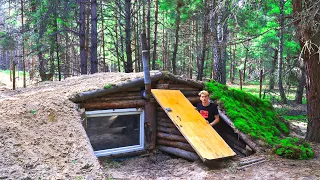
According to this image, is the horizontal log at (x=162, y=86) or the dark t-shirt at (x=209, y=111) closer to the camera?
the dark t-shirt at (x=209, y=111)

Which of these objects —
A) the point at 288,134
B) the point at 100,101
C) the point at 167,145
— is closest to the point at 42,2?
the point at 100,101

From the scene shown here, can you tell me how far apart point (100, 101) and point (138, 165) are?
1.82m

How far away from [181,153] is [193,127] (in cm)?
89

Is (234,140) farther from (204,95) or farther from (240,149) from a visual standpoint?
(204,95)

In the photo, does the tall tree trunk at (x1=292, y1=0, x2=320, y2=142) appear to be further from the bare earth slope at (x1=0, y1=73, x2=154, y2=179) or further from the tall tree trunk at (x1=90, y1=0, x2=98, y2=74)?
the tall tree trunk at (x1=90, y1=0, x2=98, y2=74)

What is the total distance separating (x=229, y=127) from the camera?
7.77 meters

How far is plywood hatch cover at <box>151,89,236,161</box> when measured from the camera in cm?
558

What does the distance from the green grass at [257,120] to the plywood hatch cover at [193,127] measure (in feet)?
3.76

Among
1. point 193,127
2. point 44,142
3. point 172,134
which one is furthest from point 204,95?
point 44,142

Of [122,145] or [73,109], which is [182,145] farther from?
[73,109]

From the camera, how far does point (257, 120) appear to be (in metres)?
7.93

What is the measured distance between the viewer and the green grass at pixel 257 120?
621 cm

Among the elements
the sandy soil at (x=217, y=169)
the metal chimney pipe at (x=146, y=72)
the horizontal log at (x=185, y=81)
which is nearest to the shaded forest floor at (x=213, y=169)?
the sandy soil at (x=217, y=169)

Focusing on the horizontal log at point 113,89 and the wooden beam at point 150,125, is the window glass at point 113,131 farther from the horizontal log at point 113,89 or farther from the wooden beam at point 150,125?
the horizontal log at point 113,89
